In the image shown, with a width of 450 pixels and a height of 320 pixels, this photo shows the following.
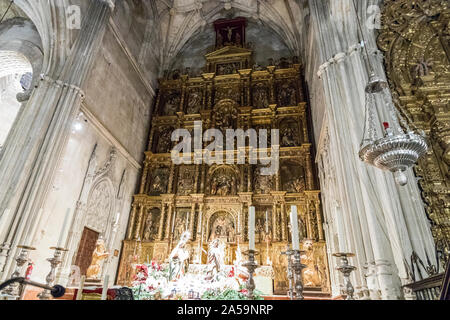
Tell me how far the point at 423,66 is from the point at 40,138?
32.9ft

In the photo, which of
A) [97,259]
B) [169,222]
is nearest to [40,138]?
[97,259]

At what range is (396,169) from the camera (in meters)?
3.34

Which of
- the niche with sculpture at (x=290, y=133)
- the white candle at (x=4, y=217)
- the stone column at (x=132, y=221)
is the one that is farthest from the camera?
the niche with sculpture at (x=290, y=133)

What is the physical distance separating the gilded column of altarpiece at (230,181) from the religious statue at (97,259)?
3.71 feet

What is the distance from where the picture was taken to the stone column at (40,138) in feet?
21.5

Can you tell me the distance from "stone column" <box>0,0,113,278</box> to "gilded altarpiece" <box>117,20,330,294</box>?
14.0 feet

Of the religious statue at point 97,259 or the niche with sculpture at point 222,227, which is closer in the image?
the religious statue at point 97,259

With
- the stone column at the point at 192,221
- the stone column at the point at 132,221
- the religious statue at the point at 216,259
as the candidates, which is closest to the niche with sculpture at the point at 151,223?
the stone column at the point at 132,221

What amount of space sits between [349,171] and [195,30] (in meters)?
14.1

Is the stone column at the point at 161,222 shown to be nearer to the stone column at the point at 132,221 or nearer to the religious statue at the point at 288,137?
the stone column at the point at 132,221

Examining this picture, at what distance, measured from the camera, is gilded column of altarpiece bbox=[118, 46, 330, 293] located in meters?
10.3

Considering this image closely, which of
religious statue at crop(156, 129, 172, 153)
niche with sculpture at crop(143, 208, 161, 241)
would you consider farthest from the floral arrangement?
religious statue at crop(156, 129, 172, 153)
